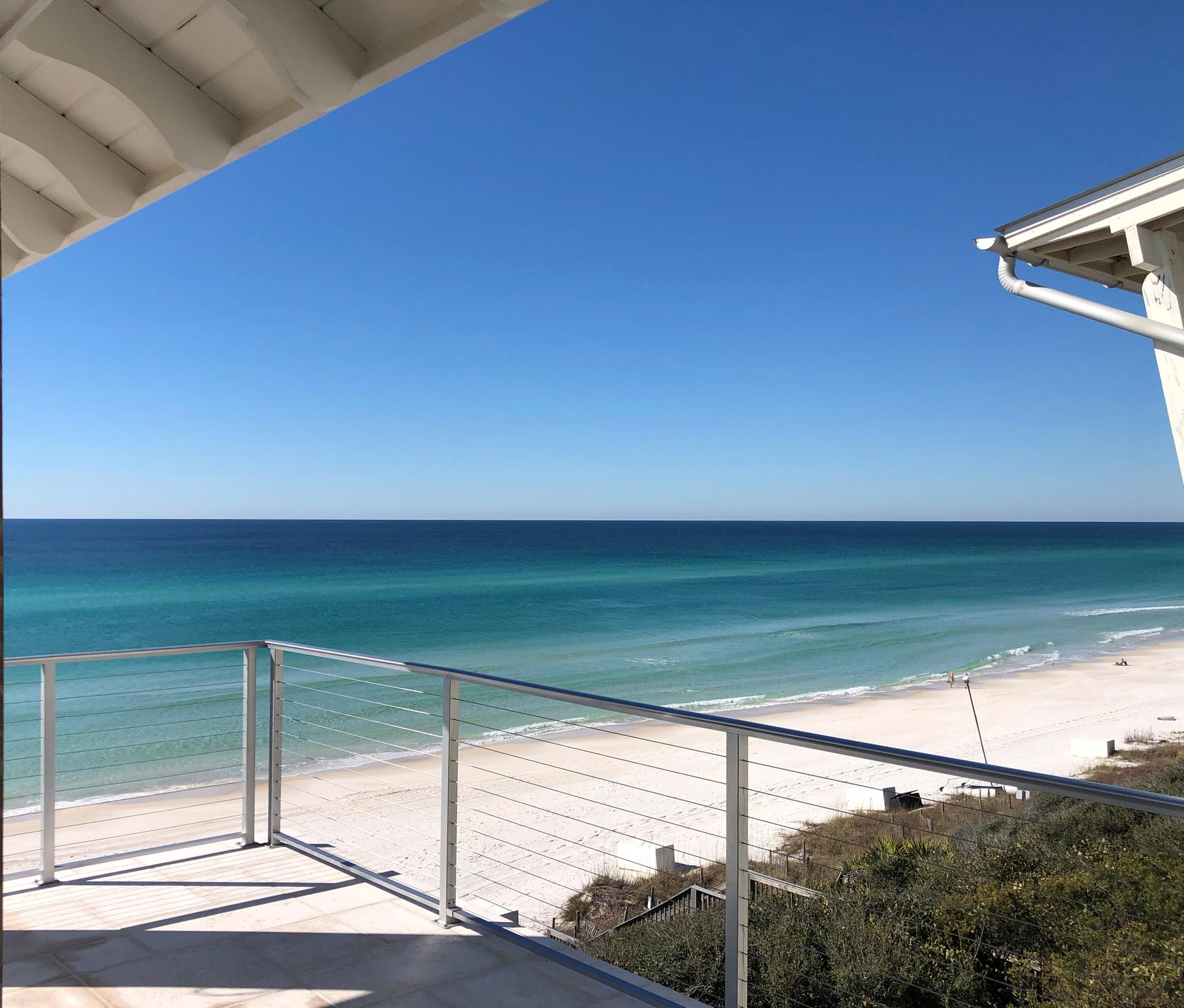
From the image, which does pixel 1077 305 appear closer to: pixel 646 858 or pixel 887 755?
pixel 887 755

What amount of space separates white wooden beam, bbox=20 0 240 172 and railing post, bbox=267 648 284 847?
2.18 metres

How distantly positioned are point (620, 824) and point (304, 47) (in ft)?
29.8

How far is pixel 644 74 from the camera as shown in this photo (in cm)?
2098

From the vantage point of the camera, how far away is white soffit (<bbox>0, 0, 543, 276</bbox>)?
4.95ft

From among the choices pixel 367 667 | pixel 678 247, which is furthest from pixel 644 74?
pixel 367 667

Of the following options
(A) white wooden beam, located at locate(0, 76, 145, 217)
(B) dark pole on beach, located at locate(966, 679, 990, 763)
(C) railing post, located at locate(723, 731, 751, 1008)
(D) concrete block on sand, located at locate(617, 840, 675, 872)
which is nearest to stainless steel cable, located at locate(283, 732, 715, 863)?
(D) concrete block on sand, located at locate(617, 840, 675, 872)

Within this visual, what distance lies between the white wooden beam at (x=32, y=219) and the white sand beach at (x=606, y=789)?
2447 mm

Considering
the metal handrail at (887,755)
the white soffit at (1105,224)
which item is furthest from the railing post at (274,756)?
the white soffit at (1105,224)

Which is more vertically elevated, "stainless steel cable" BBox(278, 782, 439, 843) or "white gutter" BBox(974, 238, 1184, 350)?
"white gutter" BBox(974, 238, 1184, 350)

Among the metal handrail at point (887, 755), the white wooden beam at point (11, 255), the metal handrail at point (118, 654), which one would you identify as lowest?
the metal handrail at point (887, 755)

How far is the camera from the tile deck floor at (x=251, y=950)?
2270 mm

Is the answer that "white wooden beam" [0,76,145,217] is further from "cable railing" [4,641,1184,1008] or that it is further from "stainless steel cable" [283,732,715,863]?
"stainless steel cable" [283,732,715,863]

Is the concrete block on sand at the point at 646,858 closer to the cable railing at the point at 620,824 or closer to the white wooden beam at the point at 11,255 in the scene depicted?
the cable railing at the point at 620,824

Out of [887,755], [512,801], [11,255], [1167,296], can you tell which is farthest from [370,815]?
[1167,296]
